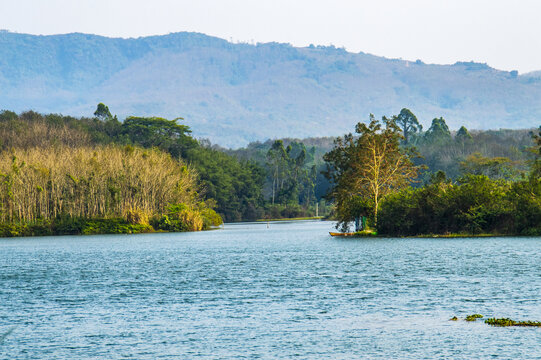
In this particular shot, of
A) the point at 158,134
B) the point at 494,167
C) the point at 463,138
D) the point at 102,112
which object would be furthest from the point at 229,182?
the point at 463,138

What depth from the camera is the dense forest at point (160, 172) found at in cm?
7306

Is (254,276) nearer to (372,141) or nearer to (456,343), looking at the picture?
(456,343)

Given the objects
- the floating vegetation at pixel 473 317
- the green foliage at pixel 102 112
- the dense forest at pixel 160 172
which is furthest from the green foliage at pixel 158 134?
the floating vegetation at pixel 473 317

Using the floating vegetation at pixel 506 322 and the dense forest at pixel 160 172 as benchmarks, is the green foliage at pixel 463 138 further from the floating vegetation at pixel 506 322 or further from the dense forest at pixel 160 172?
the floating vegetation at pixel 506 322

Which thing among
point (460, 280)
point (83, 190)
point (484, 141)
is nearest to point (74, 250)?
point (83, 190)

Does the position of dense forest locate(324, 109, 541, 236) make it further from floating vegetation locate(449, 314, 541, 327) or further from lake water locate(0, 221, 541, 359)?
floating vegetation locate(449, 314, 541, 327)

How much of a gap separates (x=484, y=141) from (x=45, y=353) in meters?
145

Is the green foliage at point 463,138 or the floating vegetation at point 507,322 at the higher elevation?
the green foliage at point 463,138

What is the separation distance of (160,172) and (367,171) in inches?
1005

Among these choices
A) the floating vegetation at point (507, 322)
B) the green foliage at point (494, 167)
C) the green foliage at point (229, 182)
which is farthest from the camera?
the green foliage at point (229, 182)

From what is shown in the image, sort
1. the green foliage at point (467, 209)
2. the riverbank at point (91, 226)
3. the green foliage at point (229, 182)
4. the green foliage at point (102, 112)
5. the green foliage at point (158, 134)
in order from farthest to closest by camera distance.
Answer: the green foliage at point (102, 112) < the green foliage at point (229, 182) < the green foliage at point (158, 134) < the riverbank at point (91, 226) < the green foliage at point (467, 209)

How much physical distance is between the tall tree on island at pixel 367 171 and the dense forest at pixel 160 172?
1.35 metres

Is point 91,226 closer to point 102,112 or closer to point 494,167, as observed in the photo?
point 494,167

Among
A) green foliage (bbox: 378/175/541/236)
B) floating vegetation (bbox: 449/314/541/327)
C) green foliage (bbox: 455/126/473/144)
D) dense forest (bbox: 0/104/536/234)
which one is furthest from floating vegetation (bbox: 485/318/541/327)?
green foliage (bbox: 455/126/473/144)
